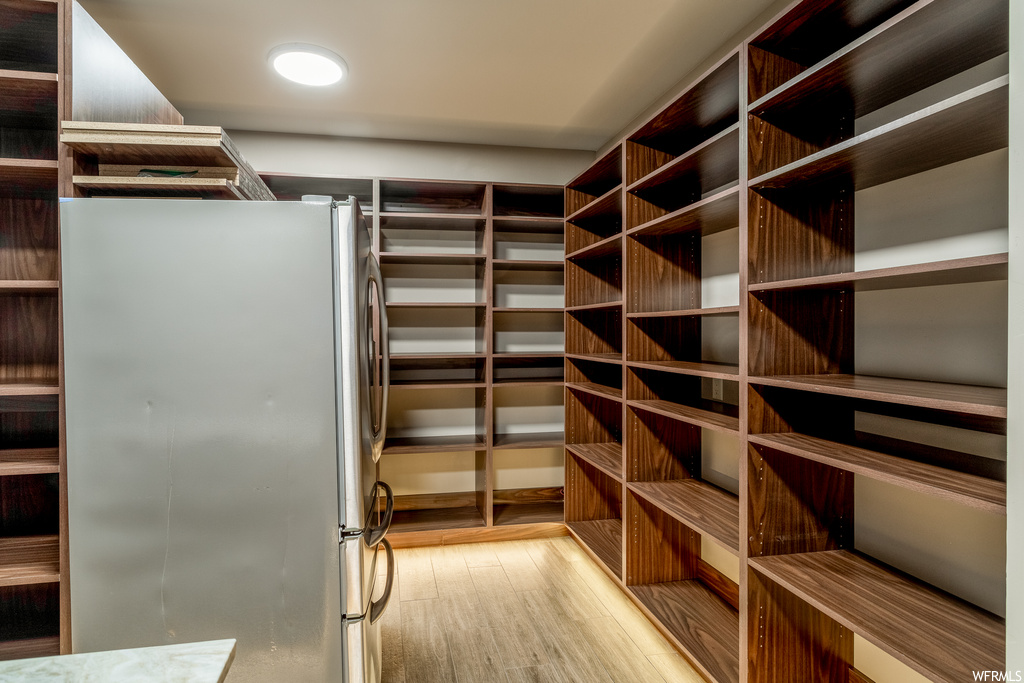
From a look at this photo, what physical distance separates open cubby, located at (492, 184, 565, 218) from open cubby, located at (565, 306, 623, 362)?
798 millimetres

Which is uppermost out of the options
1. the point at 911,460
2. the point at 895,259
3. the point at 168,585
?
→ the point at 895,259

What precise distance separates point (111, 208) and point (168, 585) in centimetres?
98

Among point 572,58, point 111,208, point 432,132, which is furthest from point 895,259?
point 432,132

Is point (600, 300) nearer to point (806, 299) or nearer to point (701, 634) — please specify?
point (806, 299)

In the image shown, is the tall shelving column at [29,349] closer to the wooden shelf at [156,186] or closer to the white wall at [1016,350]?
the wooden shelf at [156,186]

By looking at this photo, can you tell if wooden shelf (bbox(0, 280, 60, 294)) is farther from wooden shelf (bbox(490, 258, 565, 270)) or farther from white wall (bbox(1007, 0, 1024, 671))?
white wall (bbox(1007, 0, 1024, 671))

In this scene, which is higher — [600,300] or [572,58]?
[572,58]

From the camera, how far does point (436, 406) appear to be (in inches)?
138

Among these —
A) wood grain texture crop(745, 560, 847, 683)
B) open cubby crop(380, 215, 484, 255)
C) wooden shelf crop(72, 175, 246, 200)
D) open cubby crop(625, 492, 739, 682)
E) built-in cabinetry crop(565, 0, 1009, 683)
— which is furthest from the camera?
open cubby crop(380, 215, 484, 255)

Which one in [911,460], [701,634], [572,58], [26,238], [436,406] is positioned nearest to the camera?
[911,460]

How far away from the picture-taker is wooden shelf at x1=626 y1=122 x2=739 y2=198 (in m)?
1.77

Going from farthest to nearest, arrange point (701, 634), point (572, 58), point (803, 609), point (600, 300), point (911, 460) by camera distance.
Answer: point (600, 300)
point (572, 58)
point (701, 634)
point (803, 609)
point (911, 460)

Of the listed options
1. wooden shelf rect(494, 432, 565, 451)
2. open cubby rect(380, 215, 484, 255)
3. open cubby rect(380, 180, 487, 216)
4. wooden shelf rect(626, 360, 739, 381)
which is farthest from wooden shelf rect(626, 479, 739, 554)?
open cubby rect(380, 180, 487, 216)

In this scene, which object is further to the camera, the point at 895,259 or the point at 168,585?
the point at 895,259
